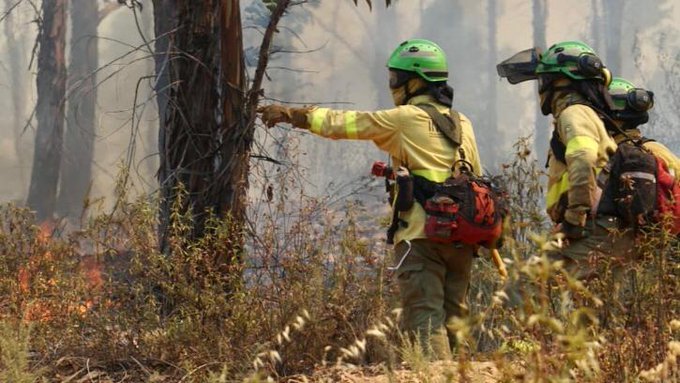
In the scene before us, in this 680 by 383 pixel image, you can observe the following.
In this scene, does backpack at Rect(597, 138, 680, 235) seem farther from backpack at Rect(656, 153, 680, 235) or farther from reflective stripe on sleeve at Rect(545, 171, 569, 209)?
reflective stripe on sleeve at Rect(545, 171, 569, 209)

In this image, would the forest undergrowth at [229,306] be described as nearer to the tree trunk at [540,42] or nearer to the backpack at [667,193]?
the backpack at [667,193]

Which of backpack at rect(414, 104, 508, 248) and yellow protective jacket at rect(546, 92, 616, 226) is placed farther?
yellow protective jacket at rect(546, 92, 616, 226)

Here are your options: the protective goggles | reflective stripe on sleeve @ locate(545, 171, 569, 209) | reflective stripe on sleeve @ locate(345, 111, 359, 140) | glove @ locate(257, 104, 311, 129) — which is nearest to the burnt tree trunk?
glove @ locate(257, 104, 311, 129)

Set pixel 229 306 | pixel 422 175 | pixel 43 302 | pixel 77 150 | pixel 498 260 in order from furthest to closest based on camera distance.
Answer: pixel 77 150, pixel 43 302, pixel 498 260, pixel 422 175, pixel 229 306

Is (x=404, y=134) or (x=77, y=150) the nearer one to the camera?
(x=404, y=134)

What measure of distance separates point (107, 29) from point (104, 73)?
10.1 m

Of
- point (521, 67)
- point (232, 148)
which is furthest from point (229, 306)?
point (521, 67)

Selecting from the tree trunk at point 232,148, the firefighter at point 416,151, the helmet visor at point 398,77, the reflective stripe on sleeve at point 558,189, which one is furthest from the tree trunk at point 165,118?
the reflective stripe on sleeve at point 558,189

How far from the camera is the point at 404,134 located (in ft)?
17.9

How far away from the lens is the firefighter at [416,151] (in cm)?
539

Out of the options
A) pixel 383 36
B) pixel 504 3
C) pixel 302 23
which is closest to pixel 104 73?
pixel 302 23

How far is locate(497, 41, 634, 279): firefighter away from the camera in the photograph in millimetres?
5555

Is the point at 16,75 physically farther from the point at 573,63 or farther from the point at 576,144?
the point at 576,144

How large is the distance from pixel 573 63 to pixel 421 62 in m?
0.92
